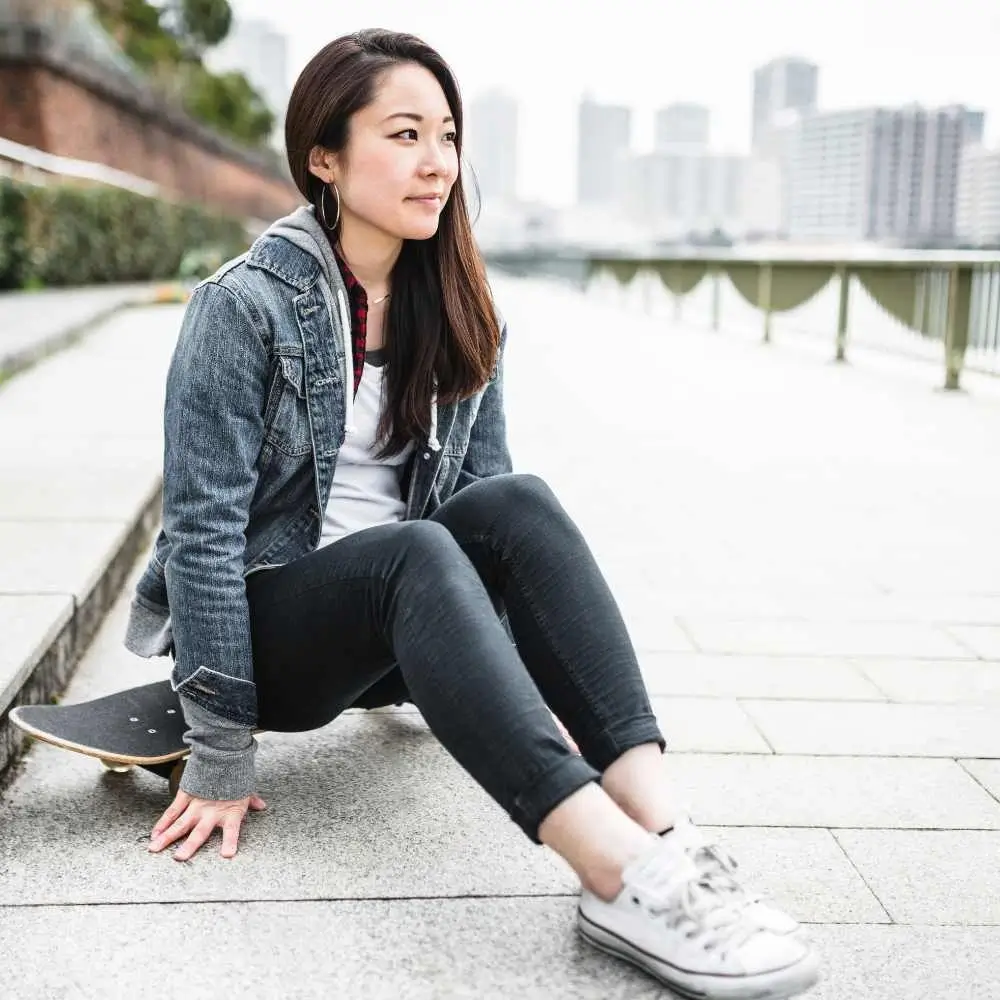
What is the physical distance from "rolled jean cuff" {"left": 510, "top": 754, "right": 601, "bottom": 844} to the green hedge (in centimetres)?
1293

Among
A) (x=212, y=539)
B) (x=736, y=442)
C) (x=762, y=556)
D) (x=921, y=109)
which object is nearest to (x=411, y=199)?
(x=212, y=539)

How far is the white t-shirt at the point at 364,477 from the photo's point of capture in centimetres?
228

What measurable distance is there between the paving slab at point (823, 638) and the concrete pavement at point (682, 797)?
0.01 metres

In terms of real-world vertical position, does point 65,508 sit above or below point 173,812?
above

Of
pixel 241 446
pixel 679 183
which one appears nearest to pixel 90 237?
pixel 241 446

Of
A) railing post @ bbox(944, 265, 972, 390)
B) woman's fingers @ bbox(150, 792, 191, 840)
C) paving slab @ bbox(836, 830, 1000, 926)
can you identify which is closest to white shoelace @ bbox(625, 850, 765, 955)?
paving slab @ bbox(836, 830, 1000, 926)

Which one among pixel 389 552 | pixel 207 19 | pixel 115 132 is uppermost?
pixel 207 19

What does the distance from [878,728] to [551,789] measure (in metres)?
1.30

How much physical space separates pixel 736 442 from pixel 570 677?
195 inches

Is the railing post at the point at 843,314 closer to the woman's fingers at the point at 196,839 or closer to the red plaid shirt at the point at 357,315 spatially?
the red plaid shirt at the point at 357,315

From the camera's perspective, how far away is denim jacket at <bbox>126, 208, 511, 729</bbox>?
2018 millimetres

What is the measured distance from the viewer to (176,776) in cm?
225

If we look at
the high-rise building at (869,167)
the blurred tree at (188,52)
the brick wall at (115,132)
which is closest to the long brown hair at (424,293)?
the brick wall at (115,132)

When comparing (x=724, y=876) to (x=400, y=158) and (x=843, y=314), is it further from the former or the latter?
(x=843, y=314)
